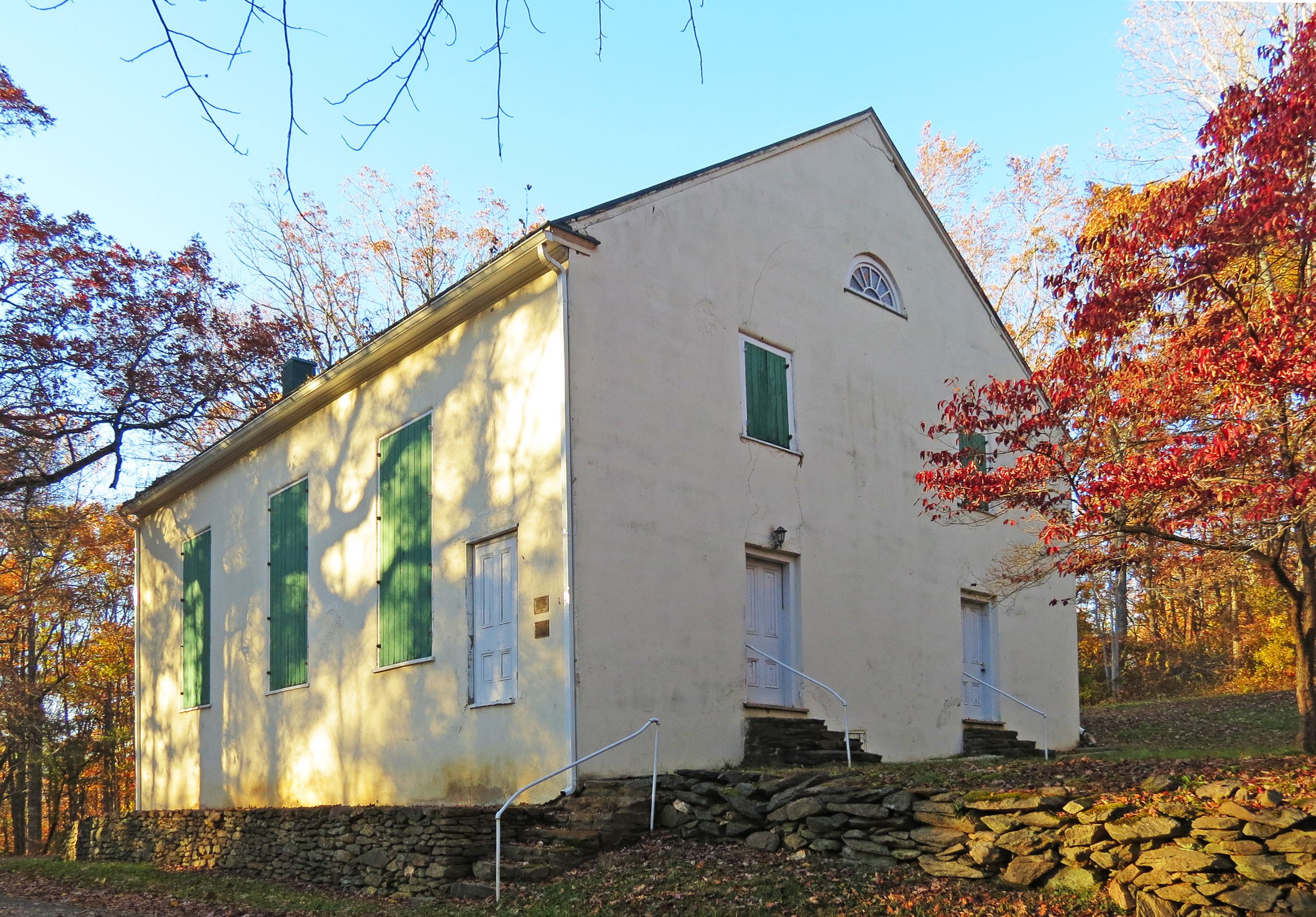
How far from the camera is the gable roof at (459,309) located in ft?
36.1

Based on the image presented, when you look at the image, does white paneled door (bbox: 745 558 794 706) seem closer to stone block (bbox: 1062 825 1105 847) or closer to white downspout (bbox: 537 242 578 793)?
white downspout (bbox: 537 242 578 793)

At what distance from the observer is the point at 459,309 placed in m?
12.1

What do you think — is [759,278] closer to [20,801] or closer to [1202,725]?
[1202,725]

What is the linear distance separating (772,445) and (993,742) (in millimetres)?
5268

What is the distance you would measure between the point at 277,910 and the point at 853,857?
15.9 ft

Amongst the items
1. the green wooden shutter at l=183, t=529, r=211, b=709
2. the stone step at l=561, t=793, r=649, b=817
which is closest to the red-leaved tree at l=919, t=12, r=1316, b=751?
the stone step at l=561, t=793, r=649, b=817

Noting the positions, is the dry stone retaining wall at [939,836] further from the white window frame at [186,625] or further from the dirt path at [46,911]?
the white window frame at [186,625]

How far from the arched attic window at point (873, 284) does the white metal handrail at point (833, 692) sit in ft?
16.0

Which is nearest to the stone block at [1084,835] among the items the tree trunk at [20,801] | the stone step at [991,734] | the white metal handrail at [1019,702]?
the stone step at [991,734]

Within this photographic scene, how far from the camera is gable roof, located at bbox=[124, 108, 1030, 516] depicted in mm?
10992

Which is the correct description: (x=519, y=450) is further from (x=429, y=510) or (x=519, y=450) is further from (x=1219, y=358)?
(x=1219, y=358)

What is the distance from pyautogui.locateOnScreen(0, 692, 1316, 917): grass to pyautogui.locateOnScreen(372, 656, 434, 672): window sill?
91.9 inches

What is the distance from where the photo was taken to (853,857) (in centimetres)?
834

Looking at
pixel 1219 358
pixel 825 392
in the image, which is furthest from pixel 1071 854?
pixel 825 392
